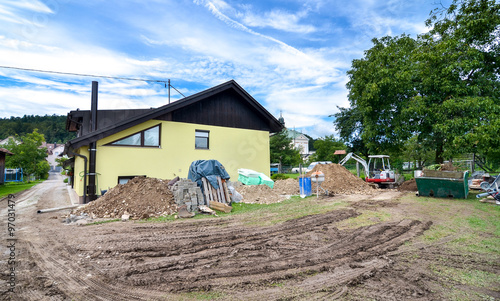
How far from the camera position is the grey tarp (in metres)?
9.95

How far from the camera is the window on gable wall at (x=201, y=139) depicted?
542 inches

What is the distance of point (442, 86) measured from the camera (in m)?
15.1

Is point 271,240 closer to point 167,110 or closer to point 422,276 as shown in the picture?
point 422,276

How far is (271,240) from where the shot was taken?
5.61 m

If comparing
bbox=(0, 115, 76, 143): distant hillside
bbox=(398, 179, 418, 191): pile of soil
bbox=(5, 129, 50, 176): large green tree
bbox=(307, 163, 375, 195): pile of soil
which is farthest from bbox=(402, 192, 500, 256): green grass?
bbox=(0, 115, 76, 143): distant hillside

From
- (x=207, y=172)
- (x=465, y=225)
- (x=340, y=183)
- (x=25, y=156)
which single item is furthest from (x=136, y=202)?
(x=25, y=156)

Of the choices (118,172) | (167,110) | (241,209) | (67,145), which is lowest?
(241,209)

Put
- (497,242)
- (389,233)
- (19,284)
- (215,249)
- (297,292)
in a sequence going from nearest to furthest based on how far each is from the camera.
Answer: (297,292), (19,284), (215,249), (497,242), (389,233)

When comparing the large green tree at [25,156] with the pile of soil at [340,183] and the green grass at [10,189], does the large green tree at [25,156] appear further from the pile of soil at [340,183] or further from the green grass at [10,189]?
the pile of soil at [340,183]

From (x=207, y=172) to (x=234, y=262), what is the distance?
237 inches

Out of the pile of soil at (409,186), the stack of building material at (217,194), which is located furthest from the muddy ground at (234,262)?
the pile of soil at (409,186)

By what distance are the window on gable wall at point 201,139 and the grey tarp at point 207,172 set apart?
11.0ft

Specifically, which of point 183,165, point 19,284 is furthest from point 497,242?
point 183,165

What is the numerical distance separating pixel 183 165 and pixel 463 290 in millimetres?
11649
